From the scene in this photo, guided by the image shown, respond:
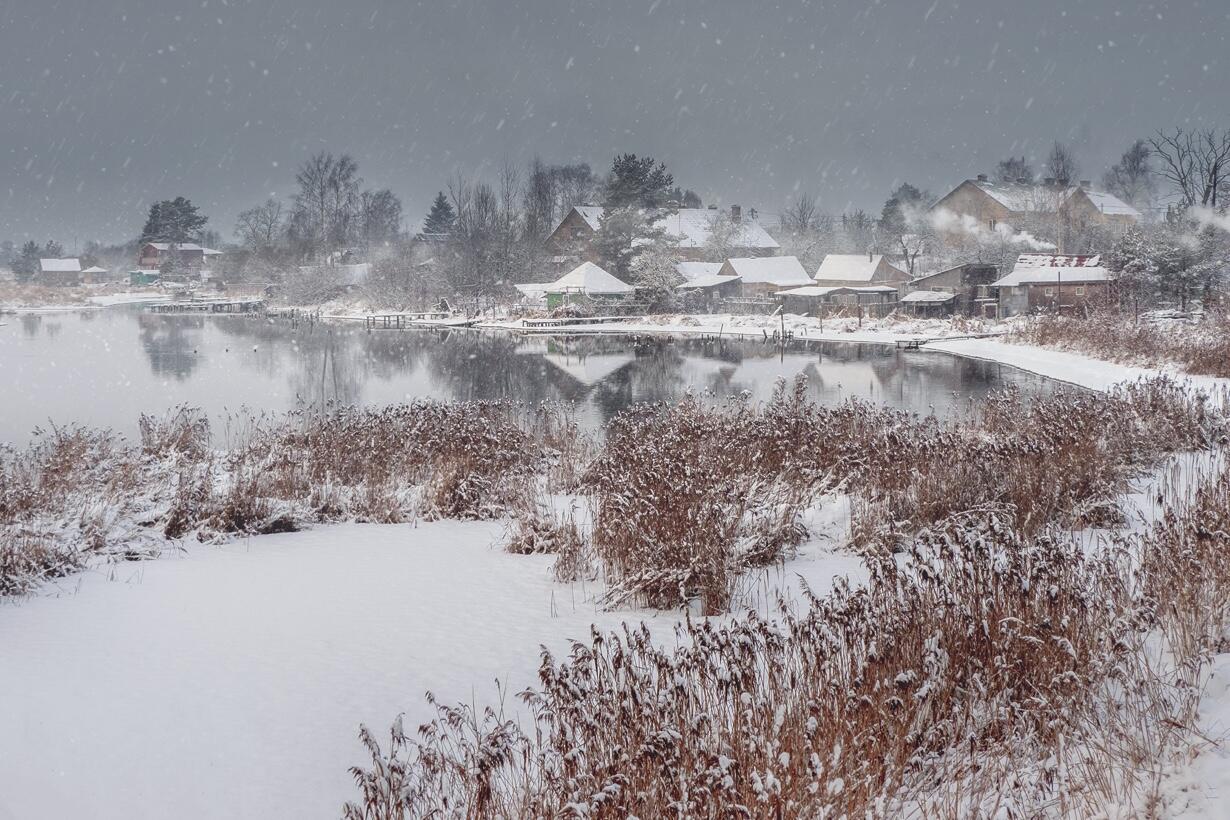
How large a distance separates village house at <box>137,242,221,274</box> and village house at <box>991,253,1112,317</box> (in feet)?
328

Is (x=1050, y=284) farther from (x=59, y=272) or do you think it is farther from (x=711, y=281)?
(x=59, y=272)

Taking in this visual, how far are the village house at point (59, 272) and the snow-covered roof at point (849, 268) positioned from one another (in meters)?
107

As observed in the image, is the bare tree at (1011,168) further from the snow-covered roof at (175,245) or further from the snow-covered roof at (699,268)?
the snow-covered roof at (175,245)

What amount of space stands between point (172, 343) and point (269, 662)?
144 feet

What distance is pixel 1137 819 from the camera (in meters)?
3.55

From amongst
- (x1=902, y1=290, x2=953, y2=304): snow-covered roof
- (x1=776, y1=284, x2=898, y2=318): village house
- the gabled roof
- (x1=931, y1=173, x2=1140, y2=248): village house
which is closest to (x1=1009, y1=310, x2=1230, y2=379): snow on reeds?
(x1=902, y1=290, x2=953, y2=304): snow-covered roof

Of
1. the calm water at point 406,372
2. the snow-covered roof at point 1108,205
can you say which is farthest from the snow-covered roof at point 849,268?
the calm water at point 406,372

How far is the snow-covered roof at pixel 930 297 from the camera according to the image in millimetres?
61297

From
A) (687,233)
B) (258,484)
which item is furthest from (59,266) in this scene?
(258,484)

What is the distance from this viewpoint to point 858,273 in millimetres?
73375

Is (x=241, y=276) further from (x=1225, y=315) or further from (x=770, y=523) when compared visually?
(x=770, y=523)

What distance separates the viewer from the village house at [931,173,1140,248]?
8238 centimetres

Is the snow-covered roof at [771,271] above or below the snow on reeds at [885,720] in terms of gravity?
above

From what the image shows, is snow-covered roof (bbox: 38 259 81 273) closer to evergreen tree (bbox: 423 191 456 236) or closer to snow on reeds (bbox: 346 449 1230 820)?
evergreen tree (bbox: 423 191 456 236)
